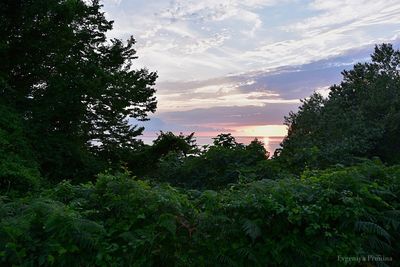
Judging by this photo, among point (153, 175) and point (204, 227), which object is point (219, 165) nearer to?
point (153, 175)

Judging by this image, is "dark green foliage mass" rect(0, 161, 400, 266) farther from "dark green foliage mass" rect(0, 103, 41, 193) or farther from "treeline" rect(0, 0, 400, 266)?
"dark green foliage mass" rect(0, 103, 41, 193)

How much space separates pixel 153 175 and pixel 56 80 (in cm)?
705

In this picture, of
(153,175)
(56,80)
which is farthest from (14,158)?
(56,80)

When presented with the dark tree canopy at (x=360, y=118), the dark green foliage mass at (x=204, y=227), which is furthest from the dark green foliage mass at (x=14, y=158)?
the dark tree canopy at (x=360, y=118)

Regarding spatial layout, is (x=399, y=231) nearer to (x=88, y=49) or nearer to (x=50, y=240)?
(x=50, y=240)

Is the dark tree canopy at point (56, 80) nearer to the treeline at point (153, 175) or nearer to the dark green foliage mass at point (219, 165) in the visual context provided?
the treeline at point (153, 175)

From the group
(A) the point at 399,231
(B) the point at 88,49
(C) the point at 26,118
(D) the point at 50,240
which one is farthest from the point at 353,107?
A: (D) the point at 50,240

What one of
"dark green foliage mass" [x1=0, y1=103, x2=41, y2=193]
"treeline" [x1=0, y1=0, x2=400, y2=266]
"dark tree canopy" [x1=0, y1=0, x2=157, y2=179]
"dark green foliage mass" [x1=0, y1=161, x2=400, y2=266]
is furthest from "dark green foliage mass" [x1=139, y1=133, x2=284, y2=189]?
"dark tree canopy" [x1=0, y1=0, x2=157, y2=179]

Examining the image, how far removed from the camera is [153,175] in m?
12.6

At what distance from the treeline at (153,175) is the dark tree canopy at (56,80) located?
2.5 inches

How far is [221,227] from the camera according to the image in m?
3.90

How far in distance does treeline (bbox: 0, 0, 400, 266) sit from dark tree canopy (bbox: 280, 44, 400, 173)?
10 cm

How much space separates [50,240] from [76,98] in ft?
45.9

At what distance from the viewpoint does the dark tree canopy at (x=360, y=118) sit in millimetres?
21047
